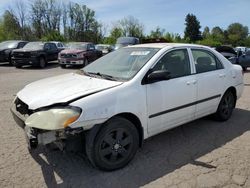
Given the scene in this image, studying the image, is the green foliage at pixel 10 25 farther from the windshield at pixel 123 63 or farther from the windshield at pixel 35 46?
the windshield at pixel 123 63

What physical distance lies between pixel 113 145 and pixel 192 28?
264ft

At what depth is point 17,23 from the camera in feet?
175

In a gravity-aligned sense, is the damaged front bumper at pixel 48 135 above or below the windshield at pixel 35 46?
below

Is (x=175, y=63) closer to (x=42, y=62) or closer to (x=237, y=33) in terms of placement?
(x=42, y=62)

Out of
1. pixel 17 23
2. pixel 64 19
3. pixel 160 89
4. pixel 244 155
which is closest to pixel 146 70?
pixel 160 89

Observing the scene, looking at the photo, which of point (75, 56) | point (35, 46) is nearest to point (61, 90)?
point (75, 56)

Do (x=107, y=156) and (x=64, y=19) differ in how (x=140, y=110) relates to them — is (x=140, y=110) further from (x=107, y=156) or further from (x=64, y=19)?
(x=64, y=19)

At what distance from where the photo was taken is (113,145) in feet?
11.7

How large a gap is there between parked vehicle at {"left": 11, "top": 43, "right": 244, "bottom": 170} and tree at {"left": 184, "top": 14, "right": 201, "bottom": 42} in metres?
77.4

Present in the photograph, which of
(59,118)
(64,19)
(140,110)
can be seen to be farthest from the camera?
(64,19)

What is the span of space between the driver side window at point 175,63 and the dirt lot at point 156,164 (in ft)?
3.70

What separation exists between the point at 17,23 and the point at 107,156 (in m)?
55.7

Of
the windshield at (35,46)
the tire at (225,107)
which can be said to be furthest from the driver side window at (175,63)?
the windshield at (35,46)

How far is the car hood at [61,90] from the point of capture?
3.36 metres
